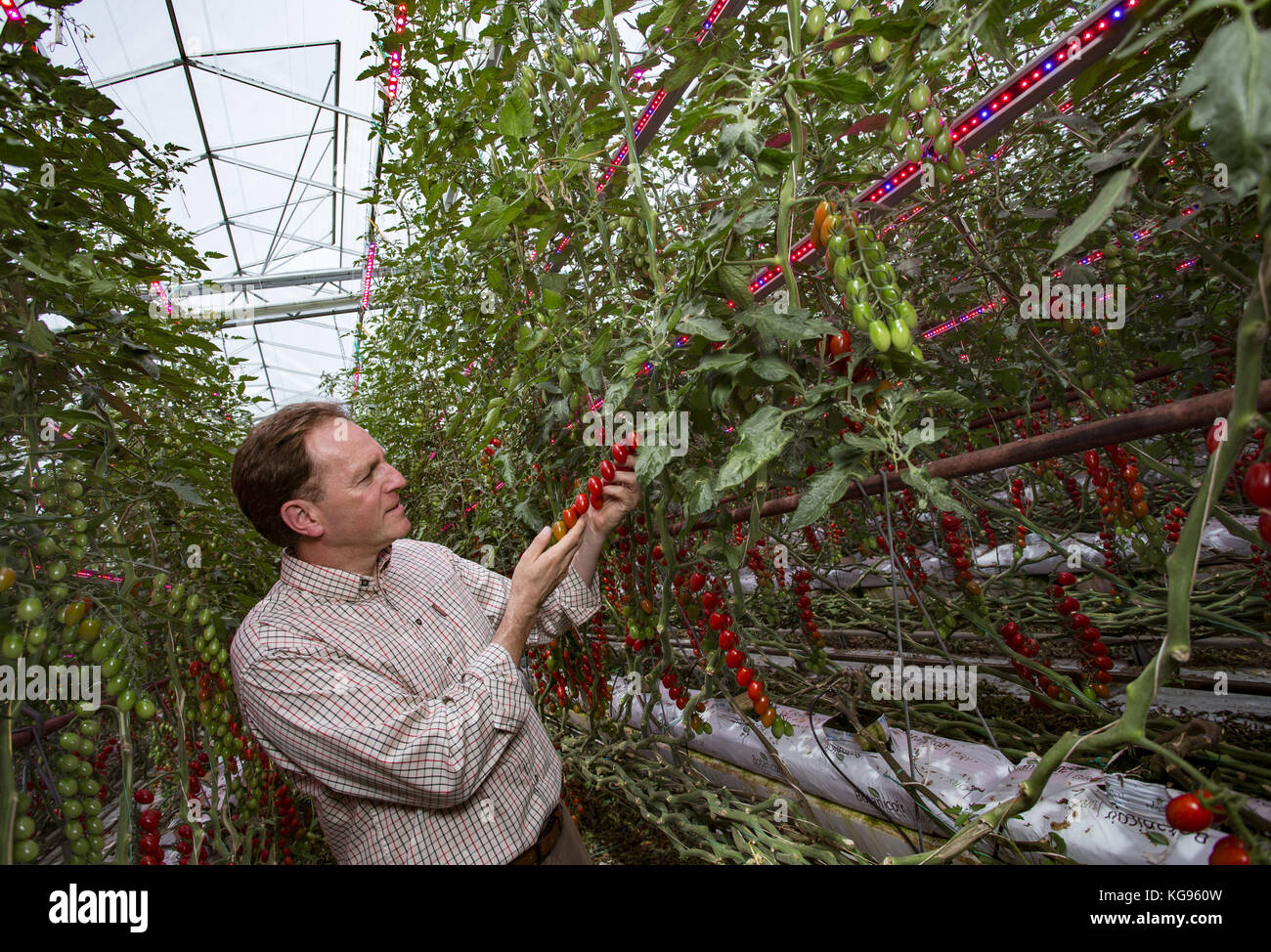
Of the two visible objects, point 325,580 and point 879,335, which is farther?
point 325,580

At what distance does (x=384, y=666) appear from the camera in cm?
113

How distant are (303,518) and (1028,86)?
131 centimetres

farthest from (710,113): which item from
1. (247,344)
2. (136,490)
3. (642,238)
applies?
(247,344)

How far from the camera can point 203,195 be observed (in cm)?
666

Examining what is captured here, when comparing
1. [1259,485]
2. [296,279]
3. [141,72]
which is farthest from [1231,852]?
[296,279]

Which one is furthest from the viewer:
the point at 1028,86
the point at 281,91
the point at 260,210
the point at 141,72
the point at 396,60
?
the point at 260,210

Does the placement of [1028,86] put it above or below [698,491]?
above

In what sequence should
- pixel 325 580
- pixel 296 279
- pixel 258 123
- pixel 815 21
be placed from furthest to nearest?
pixel 296 279 < pixel 258 123 < pixel 325 580 < pixel 815 21

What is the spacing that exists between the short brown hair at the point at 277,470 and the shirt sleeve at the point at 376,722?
291 millimetres

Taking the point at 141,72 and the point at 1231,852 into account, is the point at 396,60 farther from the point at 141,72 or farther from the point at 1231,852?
the point at 141,72

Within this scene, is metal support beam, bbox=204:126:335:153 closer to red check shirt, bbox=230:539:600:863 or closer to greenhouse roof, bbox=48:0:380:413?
greenhouse roof, bbox=48:0:380:413
